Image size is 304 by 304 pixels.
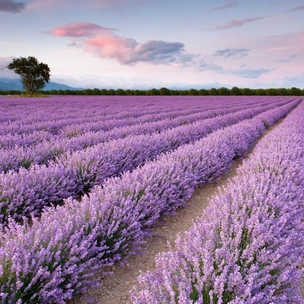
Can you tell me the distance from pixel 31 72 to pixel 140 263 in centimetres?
4743

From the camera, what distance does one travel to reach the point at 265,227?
2.17 metres

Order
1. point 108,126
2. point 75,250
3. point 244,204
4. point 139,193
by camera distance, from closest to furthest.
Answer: point 75,250, point 244,204, point 139,193, point 108,126

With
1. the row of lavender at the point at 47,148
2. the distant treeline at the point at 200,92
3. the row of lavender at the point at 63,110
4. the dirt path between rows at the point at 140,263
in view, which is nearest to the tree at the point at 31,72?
the distant treeline at the point at 200,92

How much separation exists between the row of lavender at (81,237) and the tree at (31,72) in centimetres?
4528

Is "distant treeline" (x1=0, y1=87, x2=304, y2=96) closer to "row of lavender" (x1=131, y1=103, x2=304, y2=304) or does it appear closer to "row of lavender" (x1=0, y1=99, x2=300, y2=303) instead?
"row of lavender" (x1=0, y1=99, x2=300, y2=303)

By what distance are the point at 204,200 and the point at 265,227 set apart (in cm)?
211

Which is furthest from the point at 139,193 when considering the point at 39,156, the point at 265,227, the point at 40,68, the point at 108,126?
the point at 40,68

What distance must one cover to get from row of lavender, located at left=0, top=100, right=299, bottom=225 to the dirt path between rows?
0.91 m

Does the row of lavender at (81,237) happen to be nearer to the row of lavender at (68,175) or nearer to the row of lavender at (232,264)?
the row of lavender at (68,175)

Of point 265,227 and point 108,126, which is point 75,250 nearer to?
point 265,227

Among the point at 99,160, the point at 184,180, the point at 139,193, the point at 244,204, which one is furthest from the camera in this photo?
the point at 99,160

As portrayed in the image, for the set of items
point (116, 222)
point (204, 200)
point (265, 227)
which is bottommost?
point (204, 200)

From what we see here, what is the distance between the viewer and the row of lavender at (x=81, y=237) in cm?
179

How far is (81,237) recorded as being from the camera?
7.56ft
